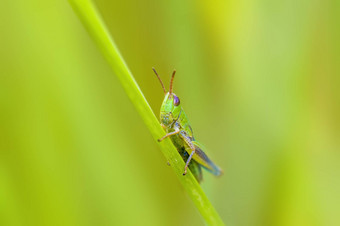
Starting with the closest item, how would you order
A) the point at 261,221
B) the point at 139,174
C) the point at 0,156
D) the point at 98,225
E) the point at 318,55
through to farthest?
the point at 0,156, the point at 98,225, the point at 139,174, the point at 261,221, the point at 318,55

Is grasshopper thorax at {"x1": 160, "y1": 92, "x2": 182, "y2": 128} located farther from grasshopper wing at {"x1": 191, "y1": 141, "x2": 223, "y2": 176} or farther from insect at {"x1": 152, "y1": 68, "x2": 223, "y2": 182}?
grasshopper wing at {"x1": 191, "y1": 141, "x2": 223, "y2": 176}

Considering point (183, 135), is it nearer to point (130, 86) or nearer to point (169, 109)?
point (169, 109)

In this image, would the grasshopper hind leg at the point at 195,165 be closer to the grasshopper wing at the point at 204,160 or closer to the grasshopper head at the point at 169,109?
the grasshopper wing at the point at 204,160

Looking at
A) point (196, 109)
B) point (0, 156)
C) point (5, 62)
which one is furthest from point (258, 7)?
point (0, 156)

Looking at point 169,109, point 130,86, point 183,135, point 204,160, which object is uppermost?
point 130,86

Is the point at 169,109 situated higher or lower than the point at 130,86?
lower

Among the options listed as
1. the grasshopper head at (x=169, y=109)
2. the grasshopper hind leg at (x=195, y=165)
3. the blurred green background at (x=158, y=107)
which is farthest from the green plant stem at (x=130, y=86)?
the grasshopper hind leg at (x=195, y=165)

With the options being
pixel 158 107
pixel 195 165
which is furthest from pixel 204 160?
pixel 158 107

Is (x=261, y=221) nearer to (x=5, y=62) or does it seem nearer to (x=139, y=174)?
(x=139, y=174)
